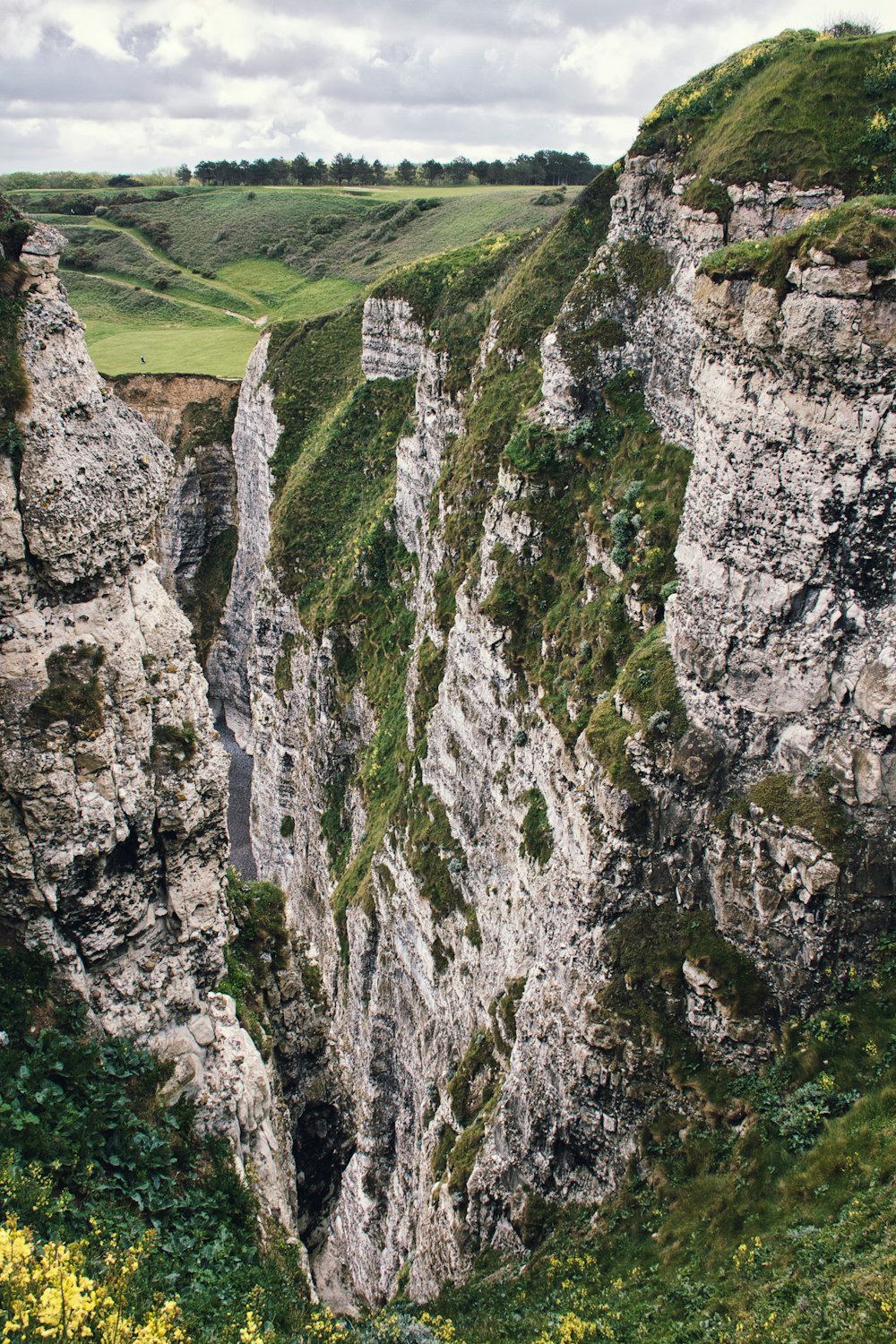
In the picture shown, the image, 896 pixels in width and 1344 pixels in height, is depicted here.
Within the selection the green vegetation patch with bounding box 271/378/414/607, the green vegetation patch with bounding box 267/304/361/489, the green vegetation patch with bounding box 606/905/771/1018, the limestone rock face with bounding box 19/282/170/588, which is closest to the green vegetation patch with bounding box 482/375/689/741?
the green vegetation patch with bounding box 606/905/771/1018

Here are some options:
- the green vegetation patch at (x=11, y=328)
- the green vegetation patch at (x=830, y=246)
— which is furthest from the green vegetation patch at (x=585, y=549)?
the green vegetation patch at (x=11, y=328)

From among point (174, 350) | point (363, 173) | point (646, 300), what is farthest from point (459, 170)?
point (646, 300)

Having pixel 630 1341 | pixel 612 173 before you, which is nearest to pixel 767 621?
pixel 630 1341

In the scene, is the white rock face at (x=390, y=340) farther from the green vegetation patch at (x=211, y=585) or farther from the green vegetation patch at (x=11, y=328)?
the green vegetation patch at (x=11, y=328)

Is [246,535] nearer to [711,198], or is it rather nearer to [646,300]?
[646,300]

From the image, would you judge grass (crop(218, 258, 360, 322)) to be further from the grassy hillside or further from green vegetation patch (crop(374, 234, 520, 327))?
the grassy hillside

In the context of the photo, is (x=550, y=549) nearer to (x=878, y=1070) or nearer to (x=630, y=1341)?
(x=878, y=1070)

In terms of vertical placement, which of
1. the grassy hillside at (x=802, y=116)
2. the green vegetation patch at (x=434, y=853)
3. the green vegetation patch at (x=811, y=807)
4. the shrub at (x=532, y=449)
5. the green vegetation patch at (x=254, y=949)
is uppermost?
the grassy hillside at (x=802, y=116)
